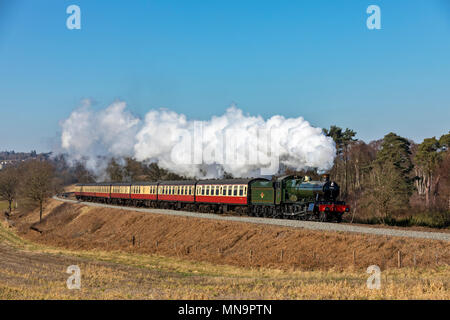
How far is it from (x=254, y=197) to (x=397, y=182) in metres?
17.4

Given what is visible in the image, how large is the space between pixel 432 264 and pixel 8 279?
1980 cm

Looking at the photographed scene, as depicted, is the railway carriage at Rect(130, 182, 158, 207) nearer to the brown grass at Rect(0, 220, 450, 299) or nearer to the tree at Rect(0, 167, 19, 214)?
the brown grass at Rect(0, 220, 450, 299)

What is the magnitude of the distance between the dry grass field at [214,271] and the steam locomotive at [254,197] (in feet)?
15.6

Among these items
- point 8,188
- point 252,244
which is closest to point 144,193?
point 252,244

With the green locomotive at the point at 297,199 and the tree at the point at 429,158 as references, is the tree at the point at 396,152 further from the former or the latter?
the green locomotive at the point at 297,199

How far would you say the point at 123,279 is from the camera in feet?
75.3

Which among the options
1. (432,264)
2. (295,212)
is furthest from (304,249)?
(295,212)

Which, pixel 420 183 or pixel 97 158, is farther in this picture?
pixel 97 158

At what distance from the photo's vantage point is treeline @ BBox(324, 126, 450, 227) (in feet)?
145

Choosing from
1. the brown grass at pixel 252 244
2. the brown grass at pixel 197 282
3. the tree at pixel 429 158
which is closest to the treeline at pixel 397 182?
the tree at pixel 429 158

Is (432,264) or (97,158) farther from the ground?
(97,158)

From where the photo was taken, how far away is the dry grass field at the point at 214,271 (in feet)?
56.5

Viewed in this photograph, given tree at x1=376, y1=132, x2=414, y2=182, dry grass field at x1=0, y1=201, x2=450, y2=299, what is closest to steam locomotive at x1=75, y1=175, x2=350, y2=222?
dry grass field at x1=0, y1=201, x2=450, y2=299
